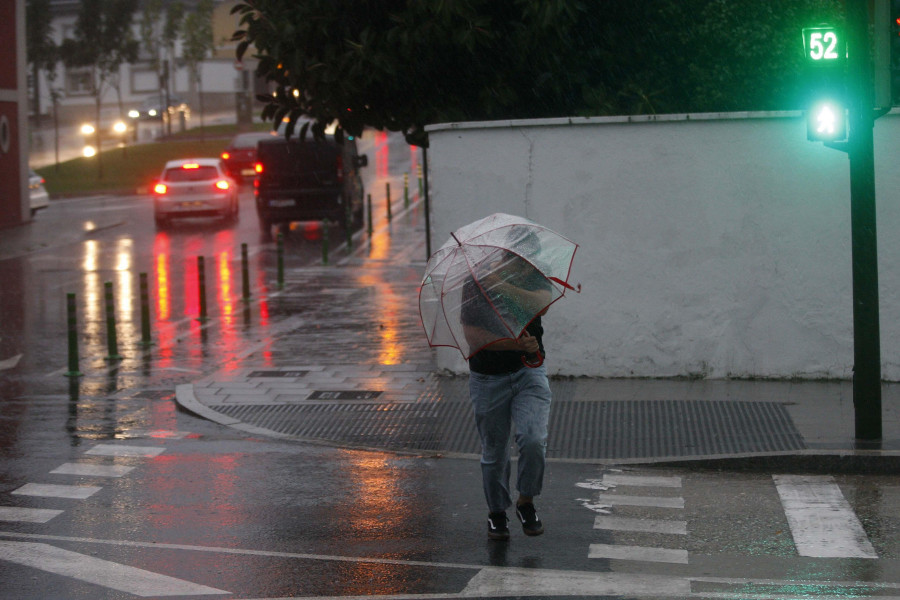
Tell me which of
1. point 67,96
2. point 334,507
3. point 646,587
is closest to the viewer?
point 646,587

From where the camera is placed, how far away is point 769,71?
15.5 m

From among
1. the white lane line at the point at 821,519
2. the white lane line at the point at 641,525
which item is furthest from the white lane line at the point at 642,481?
the white lane line at the point at 641,525

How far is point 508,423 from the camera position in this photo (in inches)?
288

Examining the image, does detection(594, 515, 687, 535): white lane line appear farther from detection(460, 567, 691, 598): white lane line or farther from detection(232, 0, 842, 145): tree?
detection(232, 0, 842, 145): tree

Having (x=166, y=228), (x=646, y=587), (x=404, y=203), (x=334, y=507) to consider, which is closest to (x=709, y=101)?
Answer: (x=334, y=507)

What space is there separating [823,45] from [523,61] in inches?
216

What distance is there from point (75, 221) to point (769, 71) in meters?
23.9

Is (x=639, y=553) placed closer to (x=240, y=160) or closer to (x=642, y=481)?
(x=642, y=481)

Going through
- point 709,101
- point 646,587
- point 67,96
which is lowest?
point 646,587

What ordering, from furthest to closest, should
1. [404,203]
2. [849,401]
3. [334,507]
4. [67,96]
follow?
[67,96] → [404,203] → [849,401] → [334,507]

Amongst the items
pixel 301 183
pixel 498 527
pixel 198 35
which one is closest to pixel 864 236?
pixel 498 527

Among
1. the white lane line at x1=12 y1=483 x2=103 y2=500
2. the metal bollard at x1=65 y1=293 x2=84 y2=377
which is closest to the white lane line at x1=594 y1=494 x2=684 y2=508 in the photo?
the white lane line at x1=12 y1=483 x2=103 y2=500

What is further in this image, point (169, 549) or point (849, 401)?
point (849, 401)

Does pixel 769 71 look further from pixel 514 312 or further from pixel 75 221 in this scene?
pixel 75 221
